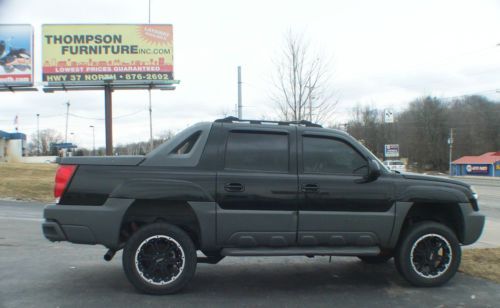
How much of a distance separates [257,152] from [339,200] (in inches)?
43.3

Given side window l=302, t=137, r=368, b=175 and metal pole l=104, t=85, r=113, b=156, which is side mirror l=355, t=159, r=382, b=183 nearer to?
side window l=302, t=137, r=368, b=175

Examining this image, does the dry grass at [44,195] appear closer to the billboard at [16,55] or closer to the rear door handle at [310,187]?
the rear door handle at [310,187]

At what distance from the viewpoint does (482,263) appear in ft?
22.1

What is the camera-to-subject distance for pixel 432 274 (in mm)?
5625

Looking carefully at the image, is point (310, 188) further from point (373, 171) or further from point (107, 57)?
point (107, 57)

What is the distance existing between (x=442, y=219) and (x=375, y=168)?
1350 mm

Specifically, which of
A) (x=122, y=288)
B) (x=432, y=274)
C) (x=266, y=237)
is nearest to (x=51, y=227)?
(x=122, y=288)

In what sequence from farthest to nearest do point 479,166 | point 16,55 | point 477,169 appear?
point 477,169
point 479,166
point 16,55

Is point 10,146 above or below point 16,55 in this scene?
below

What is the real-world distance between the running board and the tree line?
69930mm

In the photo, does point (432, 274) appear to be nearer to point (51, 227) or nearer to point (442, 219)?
point (442, 219)

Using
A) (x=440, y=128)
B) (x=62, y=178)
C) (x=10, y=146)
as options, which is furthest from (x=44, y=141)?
(x=62, y=178)

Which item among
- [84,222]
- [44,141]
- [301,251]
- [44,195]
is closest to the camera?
[84,222]

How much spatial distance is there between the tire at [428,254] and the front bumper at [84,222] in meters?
3.36
